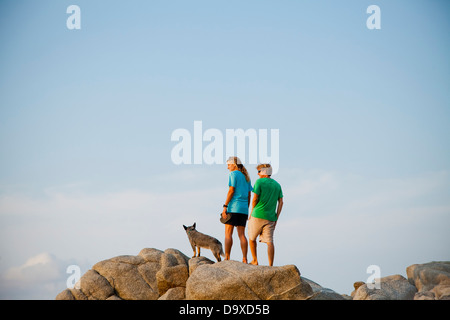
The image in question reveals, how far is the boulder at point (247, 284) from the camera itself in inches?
606

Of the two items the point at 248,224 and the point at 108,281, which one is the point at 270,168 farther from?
the point at 108,281

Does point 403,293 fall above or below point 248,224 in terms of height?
below

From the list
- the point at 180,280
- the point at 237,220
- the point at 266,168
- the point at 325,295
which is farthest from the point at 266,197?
the point at 180,280

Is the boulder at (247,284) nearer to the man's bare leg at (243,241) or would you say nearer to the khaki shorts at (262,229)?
the khaki shorts at (262,229)

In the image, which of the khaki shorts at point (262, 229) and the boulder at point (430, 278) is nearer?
the khaki shorts at point (262, 229)

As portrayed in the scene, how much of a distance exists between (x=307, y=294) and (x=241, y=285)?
2.17 metres

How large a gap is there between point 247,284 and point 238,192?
3.06 m

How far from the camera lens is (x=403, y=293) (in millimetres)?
17859

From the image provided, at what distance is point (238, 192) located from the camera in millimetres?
16938

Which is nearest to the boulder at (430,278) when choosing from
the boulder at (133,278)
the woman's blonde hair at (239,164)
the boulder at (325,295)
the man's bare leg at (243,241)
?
the boulder at (325,295)

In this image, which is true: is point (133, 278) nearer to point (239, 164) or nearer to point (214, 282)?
point (214, 282)

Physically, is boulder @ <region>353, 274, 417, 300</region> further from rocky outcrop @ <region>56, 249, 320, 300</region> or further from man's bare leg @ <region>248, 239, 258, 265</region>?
man's bare leg @ <region>248, 239, 258, 265</region>
